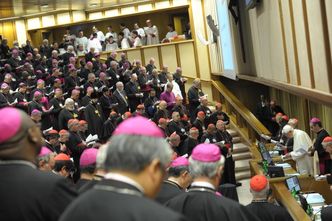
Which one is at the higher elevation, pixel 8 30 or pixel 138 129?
pixel 8 30

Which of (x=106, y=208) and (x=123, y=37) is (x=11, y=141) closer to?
(x=106, y=208)

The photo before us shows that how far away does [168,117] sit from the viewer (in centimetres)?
1348

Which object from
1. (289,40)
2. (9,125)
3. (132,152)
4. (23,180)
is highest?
(289,40)

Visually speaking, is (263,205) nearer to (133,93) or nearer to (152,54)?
(133,93)

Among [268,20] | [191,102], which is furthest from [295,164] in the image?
[191,102]

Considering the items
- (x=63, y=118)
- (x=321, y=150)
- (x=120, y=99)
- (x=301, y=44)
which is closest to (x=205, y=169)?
(x=301, y=44)

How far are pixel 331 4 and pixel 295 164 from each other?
14.0 feet

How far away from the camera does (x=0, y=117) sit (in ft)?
8.13

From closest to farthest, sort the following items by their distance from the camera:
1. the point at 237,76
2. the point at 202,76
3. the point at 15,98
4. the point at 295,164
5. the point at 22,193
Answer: the point at 22,193, the point at 295,164, the point at 15,98, the point at 237,76, the point at 202,76

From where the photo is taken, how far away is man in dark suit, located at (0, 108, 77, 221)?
2453 mm

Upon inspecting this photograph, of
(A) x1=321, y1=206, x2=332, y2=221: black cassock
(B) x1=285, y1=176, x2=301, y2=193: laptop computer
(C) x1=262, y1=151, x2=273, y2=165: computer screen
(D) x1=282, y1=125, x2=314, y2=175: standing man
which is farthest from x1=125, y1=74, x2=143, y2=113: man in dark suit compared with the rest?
(A) x1=321, y1=206, x2=332, y2=221: black cassock

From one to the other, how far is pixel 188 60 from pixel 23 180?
20113 millimetres

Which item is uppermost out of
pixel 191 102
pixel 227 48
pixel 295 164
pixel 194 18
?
pixel 194 18

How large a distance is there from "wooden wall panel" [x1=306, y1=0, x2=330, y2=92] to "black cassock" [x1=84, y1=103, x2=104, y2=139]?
6.69m
